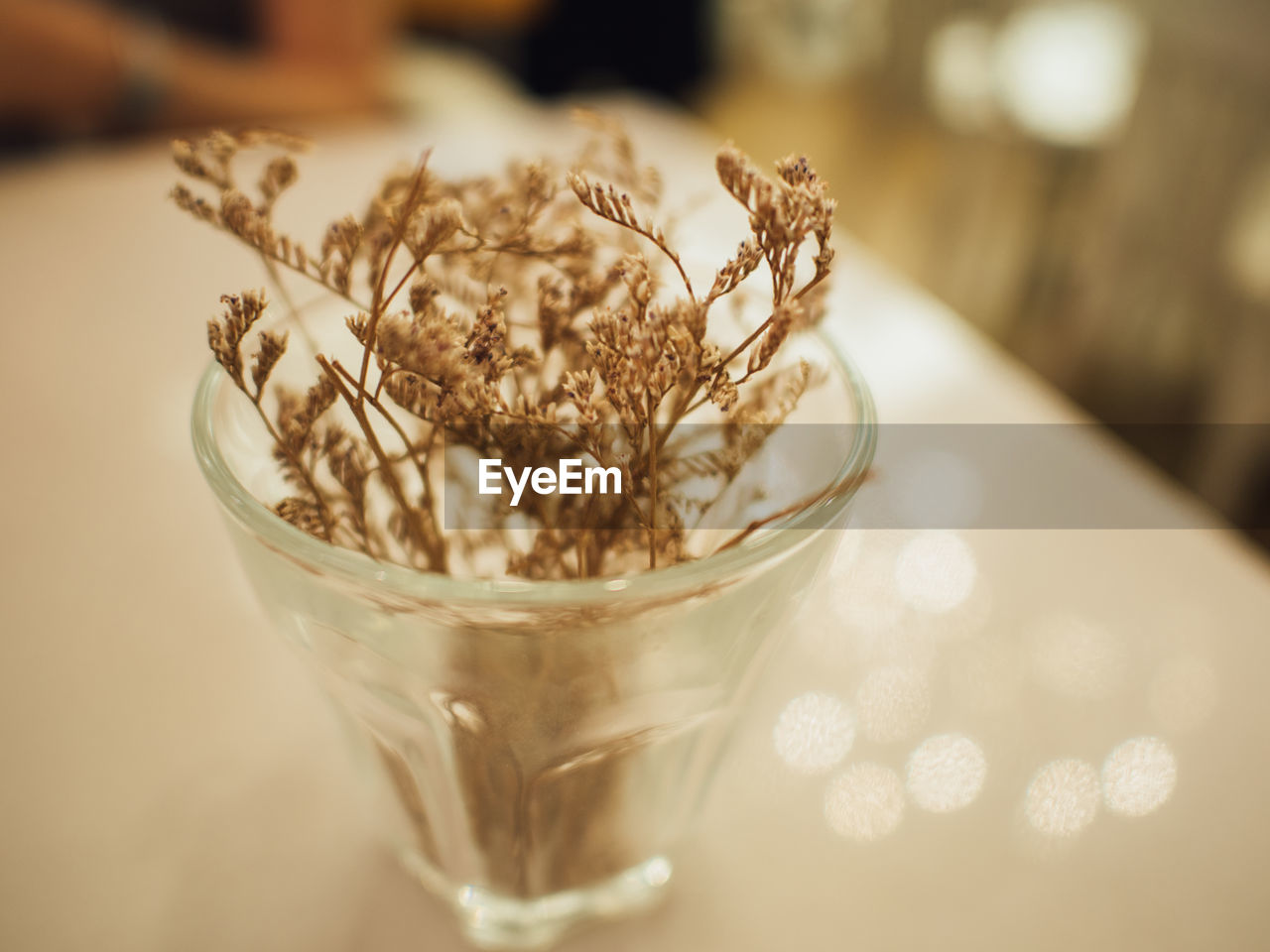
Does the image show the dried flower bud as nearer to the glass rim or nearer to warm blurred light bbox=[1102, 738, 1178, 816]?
the glass rim

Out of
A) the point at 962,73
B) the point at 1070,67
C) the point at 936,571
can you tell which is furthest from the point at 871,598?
the point at 962,73

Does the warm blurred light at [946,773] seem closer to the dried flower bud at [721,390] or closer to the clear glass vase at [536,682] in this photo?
the clear glass vase at [536,682]

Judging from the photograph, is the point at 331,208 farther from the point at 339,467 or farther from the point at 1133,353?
the point at 1133,353

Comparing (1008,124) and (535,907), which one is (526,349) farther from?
(1008,124)

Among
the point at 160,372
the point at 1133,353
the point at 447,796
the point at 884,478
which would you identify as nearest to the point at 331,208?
the point at 160,372

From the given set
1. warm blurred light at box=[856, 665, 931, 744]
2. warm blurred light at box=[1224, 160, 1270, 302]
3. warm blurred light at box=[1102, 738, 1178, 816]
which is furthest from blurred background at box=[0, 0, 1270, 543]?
warm blurred light at box=[1102, 738, 1178, 816]

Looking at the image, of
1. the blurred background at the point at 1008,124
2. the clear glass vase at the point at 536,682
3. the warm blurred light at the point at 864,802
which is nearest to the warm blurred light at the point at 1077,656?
the warm blurred light at the point at 864,802
